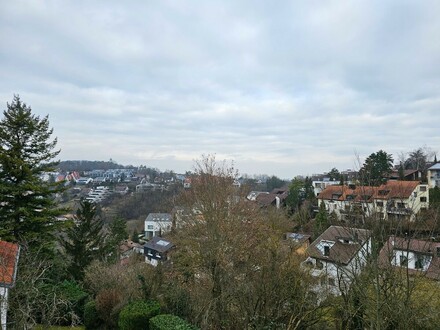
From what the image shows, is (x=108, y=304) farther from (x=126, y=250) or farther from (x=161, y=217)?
(x=126, y=250)

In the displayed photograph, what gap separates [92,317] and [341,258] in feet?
38.2

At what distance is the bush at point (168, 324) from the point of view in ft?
32.1

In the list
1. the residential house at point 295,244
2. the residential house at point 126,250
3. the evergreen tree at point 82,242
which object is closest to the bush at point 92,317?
the evergreen tree at point 82,242

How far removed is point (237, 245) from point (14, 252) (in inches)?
405

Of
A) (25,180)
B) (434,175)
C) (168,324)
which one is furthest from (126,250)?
(434,175)

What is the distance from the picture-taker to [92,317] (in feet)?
51.9

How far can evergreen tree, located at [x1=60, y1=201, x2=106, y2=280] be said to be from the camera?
75.0 ft

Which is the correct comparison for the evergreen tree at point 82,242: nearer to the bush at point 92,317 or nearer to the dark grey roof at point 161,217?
the dark grey roof at point 161,217

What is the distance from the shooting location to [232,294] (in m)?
10.9

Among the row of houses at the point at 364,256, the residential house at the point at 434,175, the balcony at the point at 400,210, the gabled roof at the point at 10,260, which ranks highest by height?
the residential house at the point at 434,175

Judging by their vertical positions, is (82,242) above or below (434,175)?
below

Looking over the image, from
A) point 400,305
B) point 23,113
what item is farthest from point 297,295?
point 23,113

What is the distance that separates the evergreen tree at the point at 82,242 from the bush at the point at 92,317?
7057mm

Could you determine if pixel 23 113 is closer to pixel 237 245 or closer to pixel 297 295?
pixel 237 245
